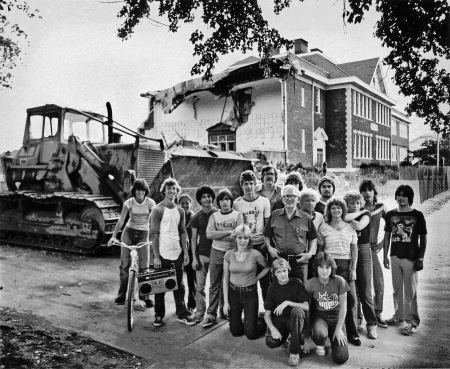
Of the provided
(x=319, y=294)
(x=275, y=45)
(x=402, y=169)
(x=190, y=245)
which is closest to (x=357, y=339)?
(x=319, y=294)

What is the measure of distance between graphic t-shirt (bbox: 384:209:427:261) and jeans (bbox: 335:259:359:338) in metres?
0.67

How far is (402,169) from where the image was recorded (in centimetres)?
2406

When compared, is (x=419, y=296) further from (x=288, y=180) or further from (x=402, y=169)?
(x=402, y=169)

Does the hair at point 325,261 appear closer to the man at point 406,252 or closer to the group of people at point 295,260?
the group of people at point 295,260

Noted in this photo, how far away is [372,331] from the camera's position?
4.16 metres

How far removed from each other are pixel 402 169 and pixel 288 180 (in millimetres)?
21095

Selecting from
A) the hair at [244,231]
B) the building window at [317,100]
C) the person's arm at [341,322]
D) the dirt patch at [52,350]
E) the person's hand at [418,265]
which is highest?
the building window at [317,100]

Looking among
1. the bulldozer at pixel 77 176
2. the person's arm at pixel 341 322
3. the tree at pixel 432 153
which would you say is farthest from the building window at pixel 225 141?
the tree at pixel 432 153

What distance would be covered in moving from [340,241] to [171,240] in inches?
71.2

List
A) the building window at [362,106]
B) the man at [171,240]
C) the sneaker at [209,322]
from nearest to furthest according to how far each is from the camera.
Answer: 1. the sneaker at [209,322]
2. the man at [171,240]
3. the building window at [362,106]

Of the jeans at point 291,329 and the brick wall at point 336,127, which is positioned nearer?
the jeans at point 291,329

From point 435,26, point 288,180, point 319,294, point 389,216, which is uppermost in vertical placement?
point 435,26

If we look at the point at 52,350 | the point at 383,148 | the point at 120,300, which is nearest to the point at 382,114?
the point at 383,148

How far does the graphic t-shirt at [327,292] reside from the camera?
3.84m
